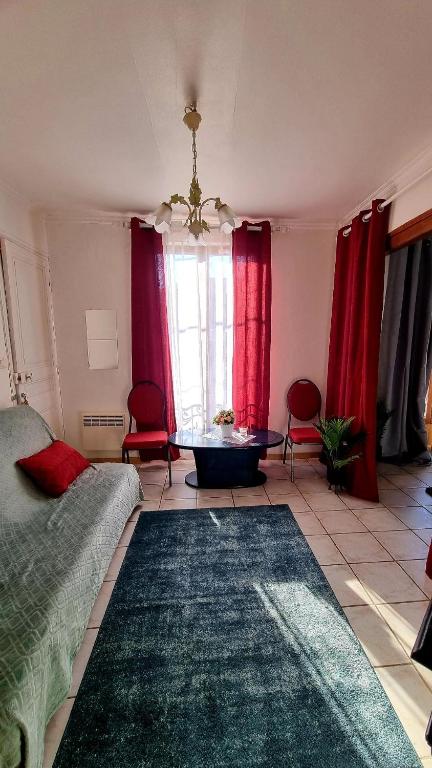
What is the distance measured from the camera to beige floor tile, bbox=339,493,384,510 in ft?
8.96

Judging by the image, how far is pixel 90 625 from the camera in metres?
1.63

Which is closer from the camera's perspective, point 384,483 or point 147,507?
point 147,507

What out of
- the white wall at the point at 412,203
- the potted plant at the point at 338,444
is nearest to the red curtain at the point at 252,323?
the potted plant at the point at 338,444

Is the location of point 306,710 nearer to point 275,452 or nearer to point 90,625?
point 90,625

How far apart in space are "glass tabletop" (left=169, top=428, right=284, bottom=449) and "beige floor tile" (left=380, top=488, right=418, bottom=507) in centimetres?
108

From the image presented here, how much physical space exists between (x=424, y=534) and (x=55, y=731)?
Result: 2.49 meters

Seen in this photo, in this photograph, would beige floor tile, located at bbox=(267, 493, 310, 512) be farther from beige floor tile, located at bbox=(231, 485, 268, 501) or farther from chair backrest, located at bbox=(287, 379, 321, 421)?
chair backrest, located at bbox=(287, 379, 321, 421)

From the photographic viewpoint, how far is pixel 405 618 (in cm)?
165

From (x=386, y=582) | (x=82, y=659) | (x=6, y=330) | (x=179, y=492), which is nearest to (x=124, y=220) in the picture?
(x=6, y=330)

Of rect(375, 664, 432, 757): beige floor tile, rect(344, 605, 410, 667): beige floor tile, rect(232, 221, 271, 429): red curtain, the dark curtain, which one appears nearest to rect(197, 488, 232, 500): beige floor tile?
rect(232, 221, 271, 429): red curtain

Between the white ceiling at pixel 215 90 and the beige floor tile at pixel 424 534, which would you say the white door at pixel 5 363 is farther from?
the beige floor tile at pixel 424 534

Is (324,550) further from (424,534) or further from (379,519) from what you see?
(424,534)

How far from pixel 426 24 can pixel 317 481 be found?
3.15 m

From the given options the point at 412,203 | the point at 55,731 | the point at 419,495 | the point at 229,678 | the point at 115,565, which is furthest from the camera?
the point at 419,495
